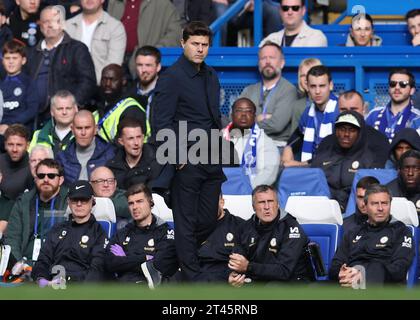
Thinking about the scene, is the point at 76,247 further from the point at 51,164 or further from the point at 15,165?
the point at 15,165

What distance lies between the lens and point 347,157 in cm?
1302

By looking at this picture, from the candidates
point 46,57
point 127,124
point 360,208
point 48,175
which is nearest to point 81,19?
point 46,57

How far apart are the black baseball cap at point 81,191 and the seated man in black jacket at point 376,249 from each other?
236 cm

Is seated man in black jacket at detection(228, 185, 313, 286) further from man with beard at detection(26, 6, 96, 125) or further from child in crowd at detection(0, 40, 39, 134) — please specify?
child in crowd at detection(0, 40, 39, 134)

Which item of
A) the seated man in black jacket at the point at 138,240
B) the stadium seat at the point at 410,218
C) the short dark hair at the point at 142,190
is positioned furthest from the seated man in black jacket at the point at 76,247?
the stadium seat at the point at 410,218

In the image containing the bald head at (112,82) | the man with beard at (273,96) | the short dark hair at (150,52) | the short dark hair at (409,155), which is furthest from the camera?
the bald head at (112,82)

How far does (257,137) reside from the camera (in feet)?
44.3

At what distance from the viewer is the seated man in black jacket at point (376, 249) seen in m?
10.7

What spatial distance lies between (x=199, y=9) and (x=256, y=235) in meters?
5.74

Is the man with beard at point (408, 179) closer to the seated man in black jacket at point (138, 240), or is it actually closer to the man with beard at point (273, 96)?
the man with beard at point (273, 96)

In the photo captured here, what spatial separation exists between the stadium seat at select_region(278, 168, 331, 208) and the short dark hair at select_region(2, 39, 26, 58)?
13.1 ft
